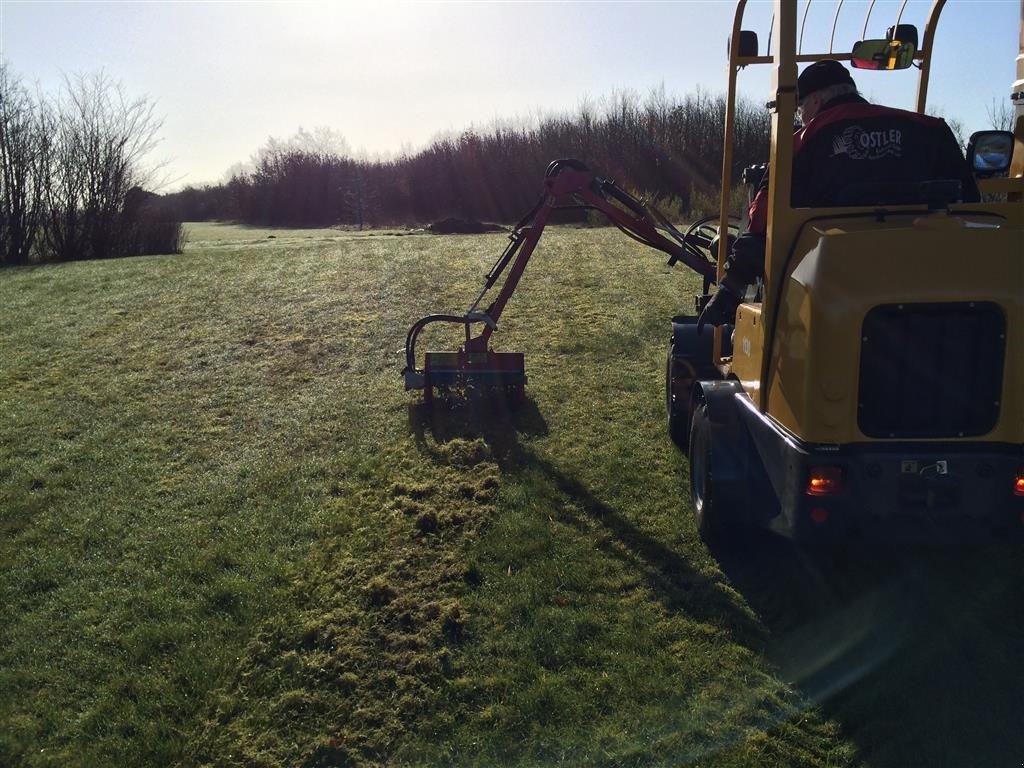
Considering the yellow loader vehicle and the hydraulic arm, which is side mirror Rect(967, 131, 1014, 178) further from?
the hydraulic arm

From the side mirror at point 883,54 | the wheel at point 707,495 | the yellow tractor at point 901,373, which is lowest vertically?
the wheel at point 707,495

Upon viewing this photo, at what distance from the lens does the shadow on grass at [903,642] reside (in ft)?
9.86

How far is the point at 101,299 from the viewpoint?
41.2ft

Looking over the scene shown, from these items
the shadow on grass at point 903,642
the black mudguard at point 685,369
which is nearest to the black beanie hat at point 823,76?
the black mudguard at point 685,369

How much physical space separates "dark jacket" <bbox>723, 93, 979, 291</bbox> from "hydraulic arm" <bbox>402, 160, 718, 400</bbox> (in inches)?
81.3

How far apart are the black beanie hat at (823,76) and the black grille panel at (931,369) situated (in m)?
1.36

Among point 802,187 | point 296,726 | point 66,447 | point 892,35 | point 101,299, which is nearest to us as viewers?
point 296,726

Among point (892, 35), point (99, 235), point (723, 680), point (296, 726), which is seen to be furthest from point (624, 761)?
point (99, 235)

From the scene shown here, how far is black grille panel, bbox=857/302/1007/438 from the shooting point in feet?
10.0

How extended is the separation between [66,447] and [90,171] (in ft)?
55.6

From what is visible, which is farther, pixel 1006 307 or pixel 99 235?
pixel 99 235

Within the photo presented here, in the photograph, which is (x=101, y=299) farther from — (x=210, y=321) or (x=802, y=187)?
(x=802, y=187)

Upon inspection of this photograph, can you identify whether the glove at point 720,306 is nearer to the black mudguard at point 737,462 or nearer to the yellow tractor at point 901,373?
the black mudguard at point 737,462

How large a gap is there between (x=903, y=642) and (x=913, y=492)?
0.86 meters
